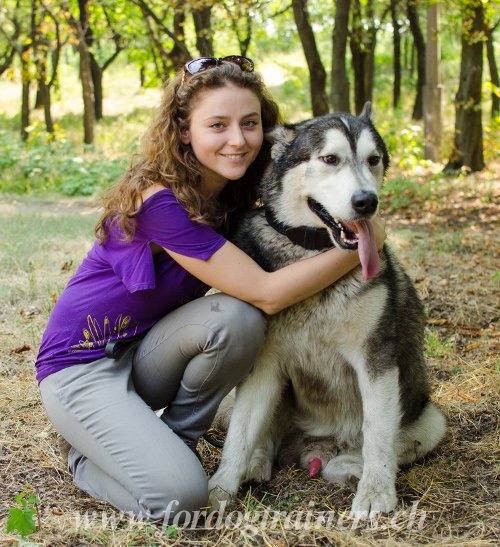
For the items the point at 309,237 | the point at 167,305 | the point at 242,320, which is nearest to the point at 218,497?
the point at 242,320

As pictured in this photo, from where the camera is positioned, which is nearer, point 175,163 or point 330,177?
point 330,177

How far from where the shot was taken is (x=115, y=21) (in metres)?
18.4

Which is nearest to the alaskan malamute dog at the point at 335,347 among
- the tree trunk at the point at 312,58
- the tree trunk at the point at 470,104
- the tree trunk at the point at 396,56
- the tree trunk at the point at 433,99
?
the tree trunk at the point at 312,58

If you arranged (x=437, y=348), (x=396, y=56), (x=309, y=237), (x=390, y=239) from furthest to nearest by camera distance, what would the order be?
(x=396, y=56) < (x=390, y=239) < (x=437, y=348) < (x=309, y=237)

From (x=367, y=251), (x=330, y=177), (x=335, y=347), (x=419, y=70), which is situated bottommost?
(x=335, y=347)

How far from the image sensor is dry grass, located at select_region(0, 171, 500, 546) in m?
2.43

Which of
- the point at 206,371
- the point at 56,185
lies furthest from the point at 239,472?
the point at 56,185

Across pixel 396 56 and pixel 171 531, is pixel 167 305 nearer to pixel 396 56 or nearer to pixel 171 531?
pixel 171 531

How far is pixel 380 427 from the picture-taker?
9.02 feet

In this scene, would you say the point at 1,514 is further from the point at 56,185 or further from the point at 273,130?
the point at 56,185

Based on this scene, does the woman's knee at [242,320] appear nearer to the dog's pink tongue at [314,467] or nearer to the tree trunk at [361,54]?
the dog's pink tongue at [314,467]

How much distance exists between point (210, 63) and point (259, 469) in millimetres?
1767

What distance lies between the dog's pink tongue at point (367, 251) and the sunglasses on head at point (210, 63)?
0.90 m

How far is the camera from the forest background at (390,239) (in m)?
2.56
